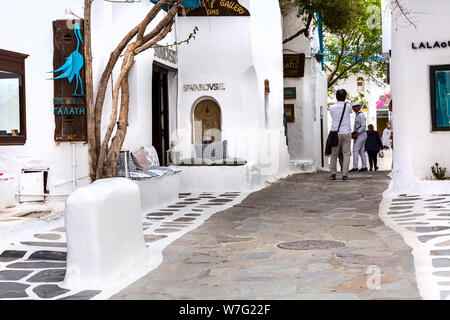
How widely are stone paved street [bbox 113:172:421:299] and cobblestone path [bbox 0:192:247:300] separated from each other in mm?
261

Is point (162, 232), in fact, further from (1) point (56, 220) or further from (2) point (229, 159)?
(2) point (229, 159)

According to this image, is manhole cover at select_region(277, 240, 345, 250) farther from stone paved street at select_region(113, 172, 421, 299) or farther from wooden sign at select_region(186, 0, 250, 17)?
wooden sign at select_region(186, 0, 250, 17)

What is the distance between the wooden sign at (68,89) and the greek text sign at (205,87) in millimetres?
4585

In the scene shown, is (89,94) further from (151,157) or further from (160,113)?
(160,113)

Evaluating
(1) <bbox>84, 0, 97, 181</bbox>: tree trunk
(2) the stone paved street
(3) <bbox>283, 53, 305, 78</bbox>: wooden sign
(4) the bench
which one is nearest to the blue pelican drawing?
(1) <bbox>84, 0, 97, 181</bbox>: tree trunk

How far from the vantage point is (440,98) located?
1133 cm

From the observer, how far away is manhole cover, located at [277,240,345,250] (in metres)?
7.10

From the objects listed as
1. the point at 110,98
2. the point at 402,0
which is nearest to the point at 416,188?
the point at 402,0

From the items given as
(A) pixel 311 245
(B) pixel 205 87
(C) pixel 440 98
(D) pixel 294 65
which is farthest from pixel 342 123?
(A) pixel 311 245

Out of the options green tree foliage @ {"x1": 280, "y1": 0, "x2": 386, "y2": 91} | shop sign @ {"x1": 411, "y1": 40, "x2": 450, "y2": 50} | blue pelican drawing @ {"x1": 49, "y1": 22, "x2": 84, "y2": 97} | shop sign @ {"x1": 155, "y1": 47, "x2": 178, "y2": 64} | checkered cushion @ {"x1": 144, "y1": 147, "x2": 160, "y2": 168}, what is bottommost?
checkered cushion @ {"x1": 144, "y1": 147, "x2": 160, "y2": 168}

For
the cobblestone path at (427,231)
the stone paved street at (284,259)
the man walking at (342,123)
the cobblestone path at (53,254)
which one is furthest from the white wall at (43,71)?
the man walking at (342,123)

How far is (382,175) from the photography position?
17.1 m

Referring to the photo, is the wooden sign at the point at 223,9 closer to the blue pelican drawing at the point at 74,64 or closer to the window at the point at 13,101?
the blue pelican drawing at the point at 74,64

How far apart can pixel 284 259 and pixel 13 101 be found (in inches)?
217
